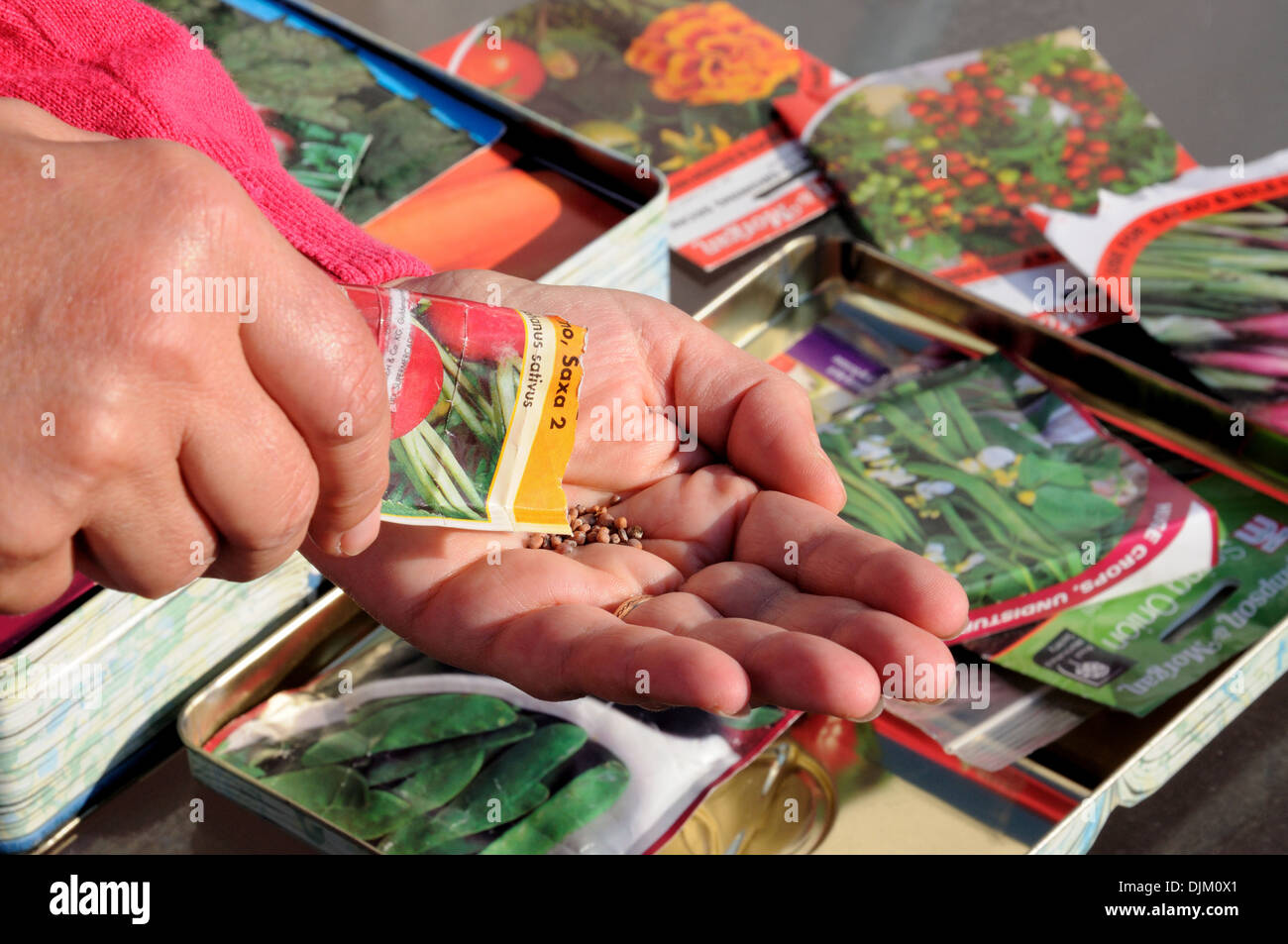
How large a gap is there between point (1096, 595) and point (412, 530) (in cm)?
64

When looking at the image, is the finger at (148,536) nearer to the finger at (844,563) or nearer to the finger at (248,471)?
the finger at (248,471)

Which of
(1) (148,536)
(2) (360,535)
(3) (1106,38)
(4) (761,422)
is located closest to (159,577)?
(1) (148,536)

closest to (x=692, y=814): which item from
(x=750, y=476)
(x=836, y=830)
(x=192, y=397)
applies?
(x=836, y=830)

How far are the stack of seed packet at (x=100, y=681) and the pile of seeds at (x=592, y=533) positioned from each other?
27 centimetres

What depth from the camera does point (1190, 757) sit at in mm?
1078

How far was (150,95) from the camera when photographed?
1.09 m

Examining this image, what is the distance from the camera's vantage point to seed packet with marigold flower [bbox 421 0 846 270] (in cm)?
160

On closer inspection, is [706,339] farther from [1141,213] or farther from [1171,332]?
[1141,213]

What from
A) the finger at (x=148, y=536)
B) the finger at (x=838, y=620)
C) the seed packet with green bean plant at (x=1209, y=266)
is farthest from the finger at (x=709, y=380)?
the seed packet with green bean plant at (x=1209, y=266)

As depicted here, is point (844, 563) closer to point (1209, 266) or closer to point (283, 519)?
point (283, 519)

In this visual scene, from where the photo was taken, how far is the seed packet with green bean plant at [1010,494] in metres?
1.17

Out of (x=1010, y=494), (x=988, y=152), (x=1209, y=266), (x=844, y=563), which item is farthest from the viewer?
(x=988, y=152)

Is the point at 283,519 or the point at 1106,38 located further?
the point at 1106,38

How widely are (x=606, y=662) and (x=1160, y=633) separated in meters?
0.61
